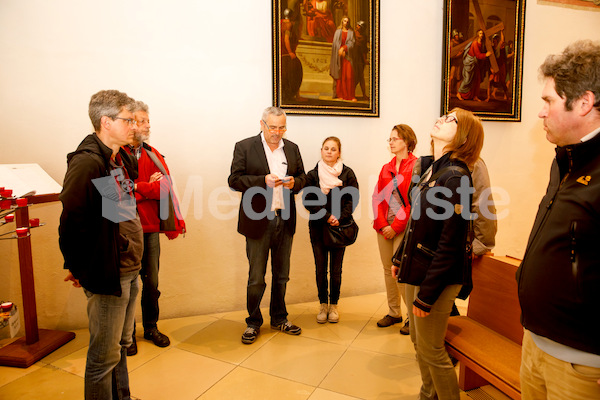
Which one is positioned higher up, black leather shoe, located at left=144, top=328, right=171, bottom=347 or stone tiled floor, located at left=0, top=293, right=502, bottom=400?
black leather shoe, located at left=144, top=328, right=171, bottom=347

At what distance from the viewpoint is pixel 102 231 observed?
1.73m

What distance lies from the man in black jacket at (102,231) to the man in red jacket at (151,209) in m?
0.88

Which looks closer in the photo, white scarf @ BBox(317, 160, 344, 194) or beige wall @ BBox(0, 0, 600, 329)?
beige wall @ BBox(0, 0, 600, 329)

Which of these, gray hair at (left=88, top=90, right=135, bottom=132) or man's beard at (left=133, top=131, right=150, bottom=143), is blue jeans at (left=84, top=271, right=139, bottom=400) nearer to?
gray hair at (left=88, top=90, right=135, bottom=132)

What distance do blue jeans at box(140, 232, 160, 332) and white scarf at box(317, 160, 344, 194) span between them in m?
1.52

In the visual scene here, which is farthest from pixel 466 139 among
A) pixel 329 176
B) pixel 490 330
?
pixel 329 176

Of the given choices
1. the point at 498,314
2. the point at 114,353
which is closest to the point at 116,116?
the point at 114,353

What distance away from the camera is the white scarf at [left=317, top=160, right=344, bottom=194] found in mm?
3453

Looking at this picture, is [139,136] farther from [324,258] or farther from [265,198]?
[324,258]

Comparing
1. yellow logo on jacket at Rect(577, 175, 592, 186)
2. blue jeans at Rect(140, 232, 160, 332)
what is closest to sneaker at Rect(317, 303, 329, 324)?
blue jeans at Rect(140, 232, 160, 332)

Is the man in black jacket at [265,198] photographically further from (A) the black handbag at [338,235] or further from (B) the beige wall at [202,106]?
(B) the beige wall at [202,106]

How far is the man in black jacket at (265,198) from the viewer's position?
3129 millimetres

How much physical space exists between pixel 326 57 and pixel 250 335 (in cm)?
288

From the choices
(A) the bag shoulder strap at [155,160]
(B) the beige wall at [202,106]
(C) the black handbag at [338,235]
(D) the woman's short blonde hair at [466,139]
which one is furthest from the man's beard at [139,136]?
(D) the woman's short blonde hair at [466,139]
